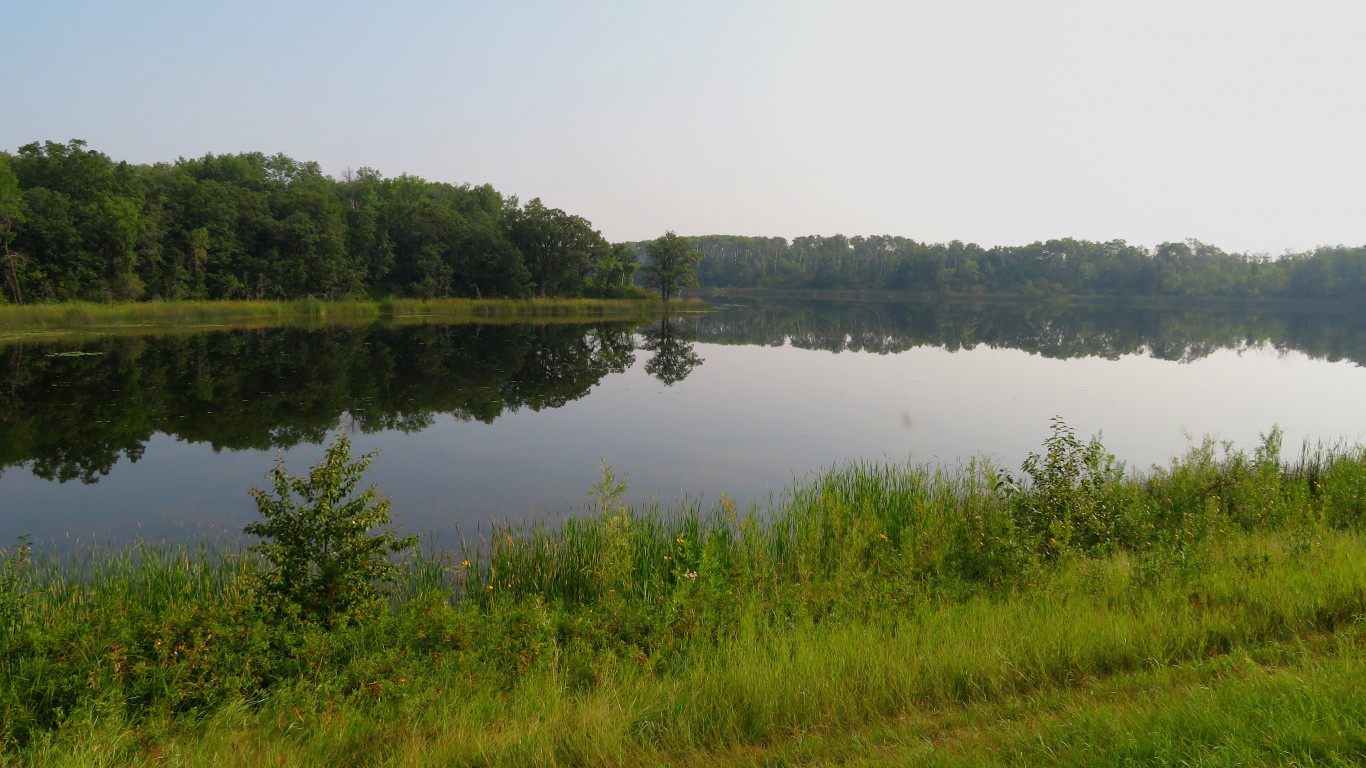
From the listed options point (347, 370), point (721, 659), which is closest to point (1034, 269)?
point (347, 370)

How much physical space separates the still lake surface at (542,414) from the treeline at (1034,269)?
87824 millimetres

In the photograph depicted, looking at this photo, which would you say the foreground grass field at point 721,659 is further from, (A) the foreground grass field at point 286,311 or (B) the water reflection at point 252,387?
(A) the foreground grass field at point 286,311

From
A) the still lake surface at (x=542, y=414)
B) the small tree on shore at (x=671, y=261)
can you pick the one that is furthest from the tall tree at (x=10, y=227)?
the small tree on shore at (x=671, y=261)

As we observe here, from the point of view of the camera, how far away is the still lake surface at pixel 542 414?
1145 cm

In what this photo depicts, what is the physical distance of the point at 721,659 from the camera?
17.0 ft

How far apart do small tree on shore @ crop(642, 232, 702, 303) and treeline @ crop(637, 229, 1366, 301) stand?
71.7 m

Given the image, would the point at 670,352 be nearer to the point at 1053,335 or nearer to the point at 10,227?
the point at 1053,335

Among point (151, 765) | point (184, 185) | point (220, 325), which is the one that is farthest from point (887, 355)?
point (184, 185)

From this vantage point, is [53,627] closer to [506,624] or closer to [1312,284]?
[506,624]

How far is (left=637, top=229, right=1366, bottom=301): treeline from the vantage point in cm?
10825

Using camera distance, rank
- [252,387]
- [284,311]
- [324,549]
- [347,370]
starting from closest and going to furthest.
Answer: [324,549] → [252,387] → [347,370] → [284,311]

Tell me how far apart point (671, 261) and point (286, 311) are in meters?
34.1

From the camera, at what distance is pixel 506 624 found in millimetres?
5773

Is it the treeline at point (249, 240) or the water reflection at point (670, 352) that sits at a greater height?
the treeline at point (249, 240)
